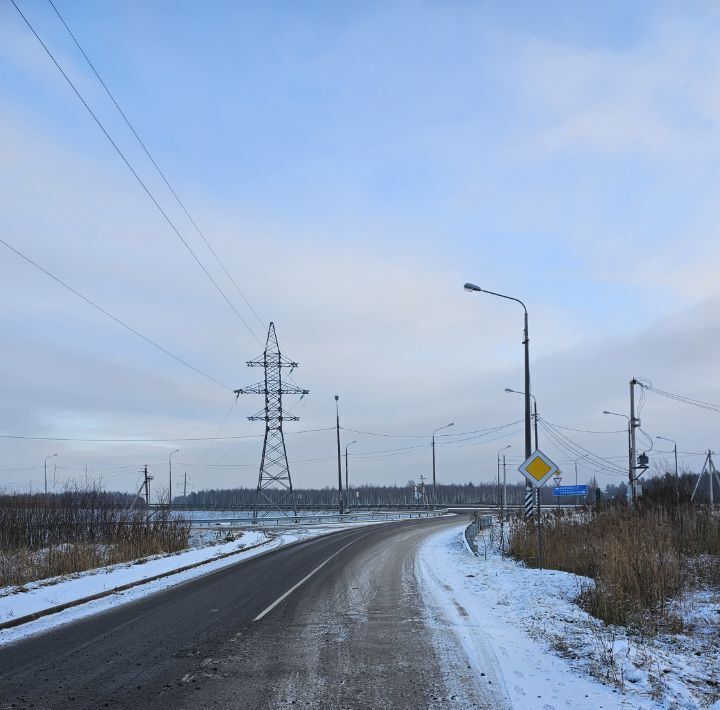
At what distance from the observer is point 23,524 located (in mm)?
24547

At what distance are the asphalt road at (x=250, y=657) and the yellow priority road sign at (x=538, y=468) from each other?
15.2 ft

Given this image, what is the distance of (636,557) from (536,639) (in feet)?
12.9

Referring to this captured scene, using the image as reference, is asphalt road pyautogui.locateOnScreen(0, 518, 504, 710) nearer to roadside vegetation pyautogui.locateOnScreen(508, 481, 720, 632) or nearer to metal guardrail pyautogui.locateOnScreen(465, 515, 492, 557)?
roadside vegetation pyautogui.locateOnScreen(508, 481, 720, 632)

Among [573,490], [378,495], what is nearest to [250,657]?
[573,490]

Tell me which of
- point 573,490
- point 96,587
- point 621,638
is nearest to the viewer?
point 621,638

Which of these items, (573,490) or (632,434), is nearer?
(632,434)

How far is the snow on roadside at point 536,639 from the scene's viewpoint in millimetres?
6094

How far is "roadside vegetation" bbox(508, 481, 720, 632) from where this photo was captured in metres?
9.93

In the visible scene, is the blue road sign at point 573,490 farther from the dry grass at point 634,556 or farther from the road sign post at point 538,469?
the road sign post at point 538,469

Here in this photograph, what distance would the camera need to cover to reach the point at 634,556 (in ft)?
37.6

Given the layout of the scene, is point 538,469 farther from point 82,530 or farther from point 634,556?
point 82,530

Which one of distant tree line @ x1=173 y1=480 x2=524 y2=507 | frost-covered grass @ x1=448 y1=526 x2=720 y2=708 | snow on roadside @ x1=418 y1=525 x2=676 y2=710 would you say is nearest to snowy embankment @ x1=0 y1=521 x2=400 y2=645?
snow on roadside @ x1=418 y1=525 x2=676 y2=710

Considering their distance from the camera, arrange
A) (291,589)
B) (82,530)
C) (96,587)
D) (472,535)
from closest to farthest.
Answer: (291,589) < (96,587) < (82,530) < (472,535)

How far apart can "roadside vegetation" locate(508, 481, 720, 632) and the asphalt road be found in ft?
10.3
